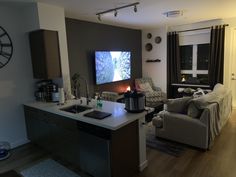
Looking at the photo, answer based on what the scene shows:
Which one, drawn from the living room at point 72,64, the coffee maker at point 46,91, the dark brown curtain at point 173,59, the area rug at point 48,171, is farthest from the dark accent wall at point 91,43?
the area rug at point 48,171

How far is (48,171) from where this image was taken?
2.67 metres

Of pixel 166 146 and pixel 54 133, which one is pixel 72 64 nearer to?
pixel 54 133

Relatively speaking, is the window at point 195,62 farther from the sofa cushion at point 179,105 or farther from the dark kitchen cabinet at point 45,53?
the dark kitchen cabinet at point 45,53

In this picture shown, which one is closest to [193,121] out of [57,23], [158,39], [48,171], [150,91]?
[48,171]

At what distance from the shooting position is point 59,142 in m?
2.80

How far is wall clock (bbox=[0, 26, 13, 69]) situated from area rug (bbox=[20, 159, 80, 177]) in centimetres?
176

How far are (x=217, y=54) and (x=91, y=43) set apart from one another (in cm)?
352

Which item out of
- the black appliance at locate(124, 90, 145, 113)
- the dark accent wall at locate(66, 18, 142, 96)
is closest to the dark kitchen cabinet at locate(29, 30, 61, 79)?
the dark accent wall at locate(66, 18, 142, 96)

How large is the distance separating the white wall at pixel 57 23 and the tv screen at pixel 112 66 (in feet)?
4.09

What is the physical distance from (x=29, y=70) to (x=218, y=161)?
3546mm

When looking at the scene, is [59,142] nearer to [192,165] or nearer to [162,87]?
[192,165]

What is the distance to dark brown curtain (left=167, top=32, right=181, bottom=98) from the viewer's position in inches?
234

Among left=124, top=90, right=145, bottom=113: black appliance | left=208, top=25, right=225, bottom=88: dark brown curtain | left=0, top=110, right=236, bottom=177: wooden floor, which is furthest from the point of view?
left=208, top=25, right=225, bottom=88: dark brown curtain

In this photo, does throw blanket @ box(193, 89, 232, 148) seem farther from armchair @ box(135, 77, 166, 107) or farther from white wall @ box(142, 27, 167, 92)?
white wall @ box(142, 27, 167, 92)
